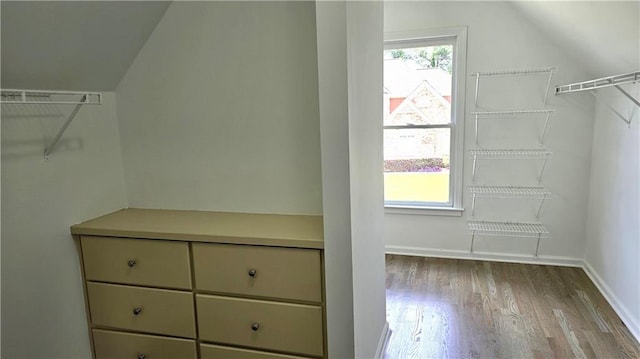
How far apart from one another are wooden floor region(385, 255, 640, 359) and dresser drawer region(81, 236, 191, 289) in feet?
4.27

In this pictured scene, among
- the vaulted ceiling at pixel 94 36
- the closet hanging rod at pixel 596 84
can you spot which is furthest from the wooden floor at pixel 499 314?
the vaulted ceiling at pixel 94 36

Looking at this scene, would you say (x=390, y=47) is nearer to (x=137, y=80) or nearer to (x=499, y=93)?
(x=499, y=93)

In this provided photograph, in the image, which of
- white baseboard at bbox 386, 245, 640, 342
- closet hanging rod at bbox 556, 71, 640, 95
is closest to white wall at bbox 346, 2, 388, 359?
closet hanging rod at bbox 556, 71, 640, 95

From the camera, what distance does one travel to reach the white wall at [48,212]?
1.58 meters

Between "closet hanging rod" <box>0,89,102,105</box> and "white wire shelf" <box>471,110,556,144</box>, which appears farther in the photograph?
"white wire shelf" <box>471,110,556,144</box>

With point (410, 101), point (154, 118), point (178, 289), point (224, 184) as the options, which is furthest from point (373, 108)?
point (410, 101)

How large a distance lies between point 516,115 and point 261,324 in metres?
2.87

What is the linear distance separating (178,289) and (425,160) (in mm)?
2686

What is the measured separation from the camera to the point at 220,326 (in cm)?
172

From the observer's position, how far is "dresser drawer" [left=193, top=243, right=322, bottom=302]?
1.57m

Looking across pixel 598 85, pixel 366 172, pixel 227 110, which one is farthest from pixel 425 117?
pixel 227 110

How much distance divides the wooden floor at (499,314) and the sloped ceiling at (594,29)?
5.19ft

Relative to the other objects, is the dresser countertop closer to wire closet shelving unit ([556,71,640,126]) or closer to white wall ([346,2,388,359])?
white wall ([346,2,388,359])

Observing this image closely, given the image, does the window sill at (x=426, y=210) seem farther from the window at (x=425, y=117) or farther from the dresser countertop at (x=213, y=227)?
the dresser countertop at (x=213, y=227)
